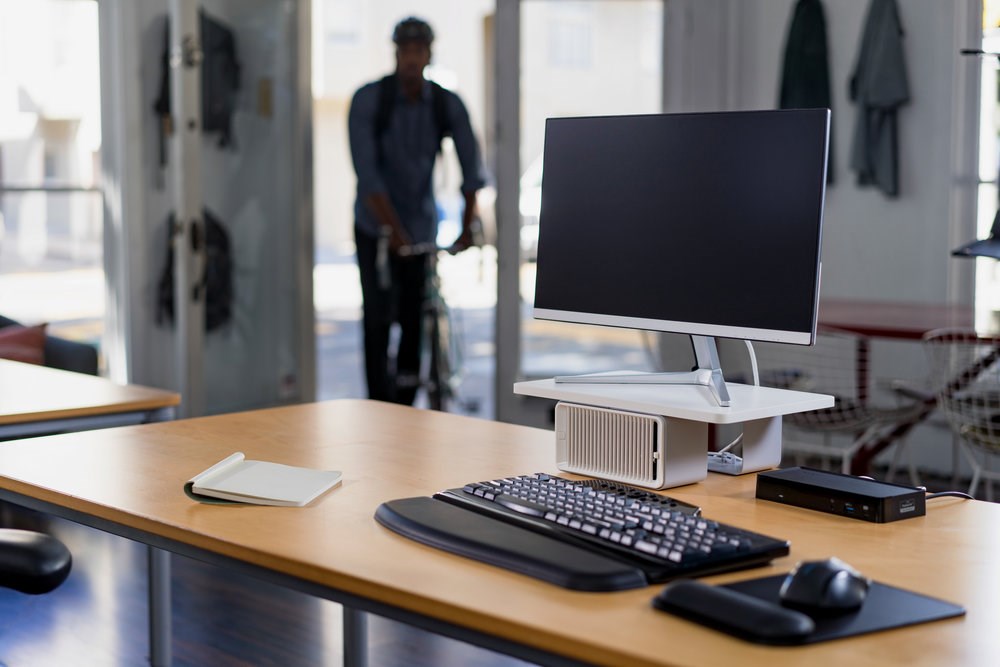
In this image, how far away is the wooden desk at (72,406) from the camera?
248 cm

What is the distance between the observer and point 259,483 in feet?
5.49

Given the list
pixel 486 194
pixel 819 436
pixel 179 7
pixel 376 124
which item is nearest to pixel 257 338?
pixel 376 124

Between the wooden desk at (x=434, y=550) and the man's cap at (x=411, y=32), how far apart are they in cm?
360

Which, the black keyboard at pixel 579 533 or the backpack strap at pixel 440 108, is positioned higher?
the backpack strap at pixel 440 108

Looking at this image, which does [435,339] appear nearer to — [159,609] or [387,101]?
[387,101]

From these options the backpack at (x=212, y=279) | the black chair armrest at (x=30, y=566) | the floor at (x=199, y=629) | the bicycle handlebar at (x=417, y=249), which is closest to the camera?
the black chair armrest at (x=30, y=566)

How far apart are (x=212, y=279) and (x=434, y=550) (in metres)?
4.59

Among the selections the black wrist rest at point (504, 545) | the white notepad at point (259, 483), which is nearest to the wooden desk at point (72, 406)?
the white notepad at point (259, 483)

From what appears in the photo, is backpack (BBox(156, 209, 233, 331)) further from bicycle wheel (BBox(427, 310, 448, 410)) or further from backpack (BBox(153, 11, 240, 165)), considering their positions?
bicycle wheel (BBox(427, 310, 448, 410))

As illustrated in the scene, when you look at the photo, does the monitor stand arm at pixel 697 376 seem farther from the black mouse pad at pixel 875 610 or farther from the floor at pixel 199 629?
the floor at pixel 199 629

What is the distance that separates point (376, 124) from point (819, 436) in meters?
2.46

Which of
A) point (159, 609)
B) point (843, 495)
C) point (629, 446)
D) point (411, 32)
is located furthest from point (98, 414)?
point (411, 32)

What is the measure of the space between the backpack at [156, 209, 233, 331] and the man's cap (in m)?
1.21

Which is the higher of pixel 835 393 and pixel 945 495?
pixel 945 495
